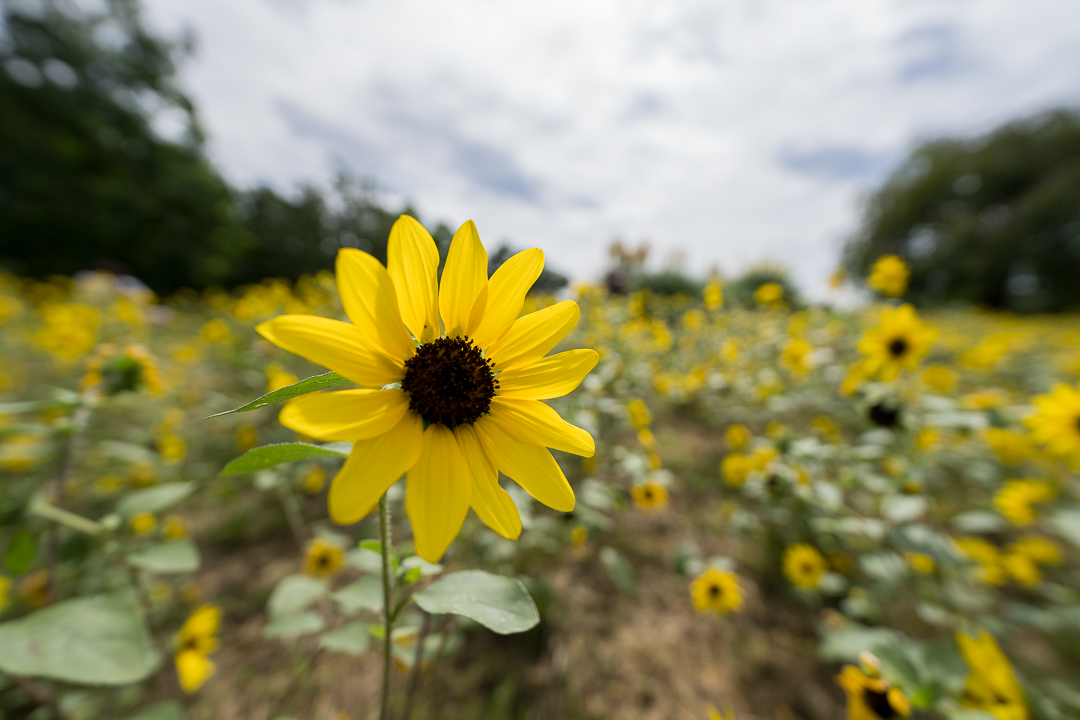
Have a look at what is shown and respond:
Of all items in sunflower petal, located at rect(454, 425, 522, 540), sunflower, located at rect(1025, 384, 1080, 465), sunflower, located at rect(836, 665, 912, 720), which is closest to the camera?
sunflower petal, located at rect(454, 425, 522, 540)

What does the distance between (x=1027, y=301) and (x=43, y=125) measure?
29007mm

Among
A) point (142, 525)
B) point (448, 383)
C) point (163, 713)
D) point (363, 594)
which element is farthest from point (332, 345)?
point (142, 525)

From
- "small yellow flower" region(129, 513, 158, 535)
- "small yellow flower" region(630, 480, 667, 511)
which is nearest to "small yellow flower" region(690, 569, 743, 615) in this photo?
"small yellow flower" region(630, 480, 667, 511)

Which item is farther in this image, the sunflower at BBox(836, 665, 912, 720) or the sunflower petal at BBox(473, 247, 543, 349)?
the sunflower at BBox(836, 665, 912, 720)

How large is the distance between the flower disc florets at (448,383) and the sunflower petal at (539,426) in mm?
26

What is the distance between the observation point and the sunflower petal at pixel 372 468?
401 millimetres

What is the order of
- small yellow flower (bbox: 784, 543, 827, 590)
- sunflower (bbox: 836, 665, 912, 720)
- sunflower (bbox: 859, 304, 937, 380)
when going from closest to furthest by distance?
sunflower (bbox: 836, 665, 912, 720), sunflower (bbox: 859, 304, 937, 380), small yellow flower (bbox: 784, 543, 827, 590)

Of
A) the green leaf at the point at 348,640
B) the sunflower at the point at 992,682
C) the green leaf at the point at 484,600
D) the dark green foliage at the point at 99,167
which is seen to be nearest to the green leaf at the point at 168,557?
the green leaf at the point at 348,640

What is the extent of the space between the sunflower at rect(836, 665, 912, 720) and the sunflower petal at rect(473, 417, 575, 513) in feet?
3.05

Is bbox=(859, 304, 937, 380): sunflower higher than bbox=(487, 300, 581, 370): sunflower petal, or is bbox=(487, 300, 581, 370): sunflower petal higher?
bbox=(487, 300, 581, 370): sunflower petal

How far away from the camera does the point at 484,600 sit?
489 millimetres

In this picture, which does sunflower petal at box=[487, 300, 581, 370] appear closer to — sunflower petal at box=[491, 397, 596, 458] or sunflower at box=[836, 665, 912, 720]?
sunflower petal at box=[491, 397, 596, 458]

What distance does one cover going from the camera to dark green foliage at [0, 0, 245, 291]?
30.5 feet

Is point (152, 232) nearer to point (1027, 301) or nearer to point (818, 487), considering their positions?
point (818, 487)
